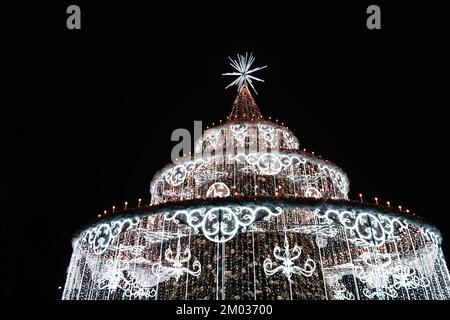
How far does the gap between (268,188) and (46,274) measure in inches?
672

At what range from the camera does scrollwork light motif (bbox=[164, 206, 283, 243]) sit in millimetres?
10648

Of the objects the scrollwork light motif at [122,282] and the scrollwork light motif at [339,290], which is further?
the scrollwork light motif at [339,290]

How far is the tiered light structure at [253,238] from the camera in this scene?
433 inches

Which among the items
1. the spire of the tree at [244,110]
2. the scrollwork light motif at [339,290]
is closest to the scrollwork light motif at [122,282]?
the scrollwork light motif at [339,290]

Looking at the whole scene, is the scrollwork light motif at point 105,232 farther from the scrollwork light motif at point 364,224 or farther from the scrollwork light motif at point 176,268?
the scrollwork light motif at point 364,224

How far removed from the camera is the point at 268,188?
16703mm

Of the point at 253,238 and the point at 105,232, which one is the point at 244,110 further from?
the point at 105,232

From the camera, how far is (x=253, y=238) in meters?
14.0

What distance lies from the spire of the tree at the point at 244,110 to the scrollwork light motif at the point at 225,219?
362 inches

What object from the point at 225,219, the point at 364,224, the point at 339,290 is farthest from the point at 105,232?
the point at 339,290
